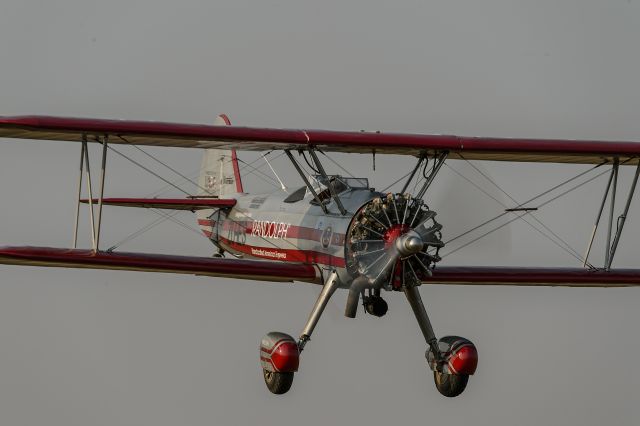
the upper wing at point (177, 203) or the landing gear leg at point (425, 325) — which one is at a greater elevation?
the upper wing at point (177, 203)

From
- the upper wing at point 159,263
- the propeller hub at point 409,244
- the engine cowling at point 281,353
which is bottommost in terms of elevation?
the engine cowling at point 281,353

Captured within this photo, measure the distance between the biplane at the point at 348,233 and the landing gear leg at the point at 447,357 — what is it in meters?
0.02

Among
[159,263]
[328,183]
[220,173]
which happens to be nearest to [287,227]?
[328,183]

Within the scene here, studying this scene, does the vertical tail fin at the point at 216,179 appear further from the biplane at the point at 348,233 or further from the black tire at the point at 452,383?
the black tire at the point at 452,383

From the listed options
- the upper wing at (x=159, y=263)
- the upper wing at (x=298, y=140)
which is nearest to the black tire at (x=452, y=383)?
the upper wing at (x=159, y=263)

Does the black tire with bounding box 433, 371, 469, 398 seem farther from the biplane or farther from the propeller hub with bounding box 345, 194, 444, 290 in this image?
the propeller hub with bounding box 345, 194, 444, 290

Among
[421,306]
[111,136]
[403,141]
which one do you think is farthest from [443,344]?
[111,136]

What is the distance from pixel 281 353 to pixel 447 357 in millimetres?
2604

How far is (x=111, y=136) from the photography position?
59.7 feet

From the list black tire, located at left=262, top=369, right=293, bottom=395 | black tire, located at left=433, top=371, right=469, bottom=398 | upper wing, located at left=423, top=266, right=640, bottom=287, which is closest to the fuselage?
black tire, located at left=262, top=369, right=293, bottom=395

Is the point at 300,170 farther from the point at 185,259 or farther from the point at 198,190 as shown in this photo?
the point at 198,190

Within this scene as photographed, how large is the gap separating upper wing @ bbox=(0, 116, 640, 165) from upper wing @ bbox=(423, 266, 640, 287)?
1809 mm

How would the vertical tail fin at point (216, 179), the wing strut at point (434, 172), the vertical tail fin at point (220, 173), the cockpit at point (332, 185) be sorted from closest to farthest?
the wing strut at point (434, 172) < the cockpit at point (332, 185) < the vertical tail fin at point (216, 179) < the vertical tail fin at point (220, 173)

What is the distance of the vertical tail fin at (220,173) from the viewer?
26.1 metres
